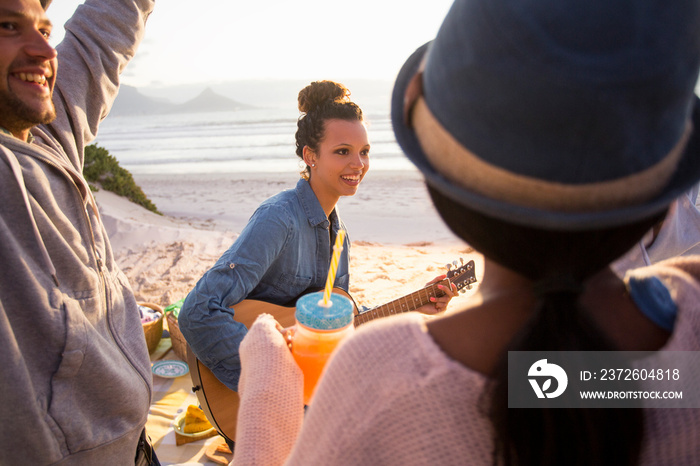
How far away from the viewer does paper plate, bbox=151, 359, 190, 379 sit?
367 cm

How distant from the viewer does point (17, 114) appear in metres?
1.60

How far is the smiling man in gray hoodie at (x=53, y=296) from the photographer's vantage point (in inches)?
56.4

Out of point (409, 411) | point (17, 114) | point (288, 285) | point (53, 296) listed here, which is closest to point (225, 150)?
point (288, 285)

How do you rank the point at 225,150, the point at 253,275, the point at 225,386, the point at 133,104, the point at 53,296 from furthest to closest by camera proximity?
the point at 133,104 < the point at 225,150 < the point at 225,386 < the point at 253,275 < the point at 53,296

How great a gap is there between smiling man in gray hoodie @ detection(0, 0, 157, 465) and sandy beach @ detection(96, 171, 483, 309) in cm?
290

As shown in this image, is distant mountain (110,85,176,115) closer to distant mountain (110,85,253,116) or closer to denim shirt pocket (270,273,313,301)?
distant mountain (110,85,253,116)

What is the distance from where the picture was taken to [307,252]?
2748 millimetres

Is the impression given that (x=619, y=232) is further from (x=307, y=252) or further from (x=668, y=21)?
(x=307, y=252)

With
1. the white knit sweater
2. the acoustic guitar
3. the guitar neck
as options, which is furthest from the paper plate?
the white knit sweater

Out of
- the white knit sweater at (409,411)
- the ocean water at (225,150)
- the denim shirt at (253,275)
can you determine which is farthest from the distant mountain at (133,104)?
the white knit sweater at (409,411)

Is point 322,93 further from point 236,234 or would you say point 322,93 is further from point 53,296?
point 236,234

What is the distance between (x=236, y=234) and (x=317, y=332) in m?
6.66

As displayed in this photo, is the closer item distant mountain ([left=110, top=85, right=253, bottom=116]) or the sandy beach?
the sandy beach

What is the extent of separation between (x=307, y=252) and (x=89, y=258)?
1.27 m
